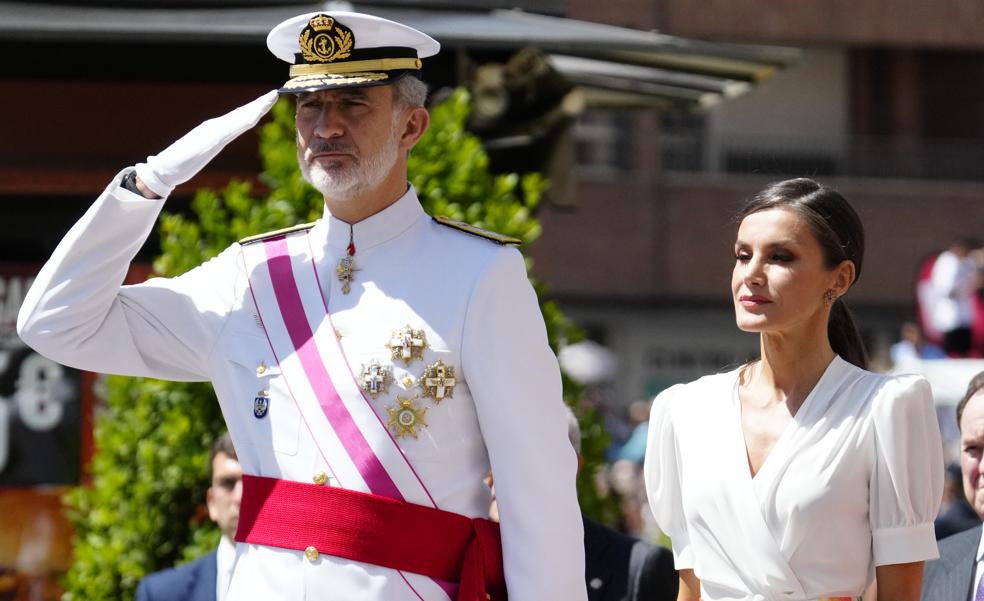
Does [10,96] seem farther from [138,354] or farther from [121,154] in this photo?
[138,354]

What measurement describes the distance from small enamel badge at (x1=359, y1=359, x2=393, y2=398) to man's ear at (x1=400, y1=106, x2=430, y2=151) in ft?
1.58

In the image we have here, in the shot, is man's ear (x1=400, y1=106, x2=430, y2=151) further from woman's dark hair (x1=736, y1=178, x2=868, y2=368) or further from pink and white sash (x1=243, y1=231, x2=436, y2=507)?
woman's dark hair (x1=736, y1=178, x2=868, y2=368)

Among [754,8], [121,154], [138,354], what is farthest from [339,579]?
[754,8]

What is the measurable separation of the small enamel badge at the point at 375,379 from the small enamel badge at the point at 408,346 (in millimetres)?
34

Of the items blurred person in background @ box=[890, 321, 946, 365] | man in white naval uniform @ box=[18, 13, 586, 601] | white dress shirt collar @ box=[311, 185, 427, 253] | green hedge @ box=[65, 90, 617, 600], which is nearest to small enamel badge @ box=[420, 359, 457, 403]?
man in white naval uniform @ box=[18, 13, 586, 601]

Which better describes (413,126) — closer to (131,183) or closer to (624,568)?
(131,183)

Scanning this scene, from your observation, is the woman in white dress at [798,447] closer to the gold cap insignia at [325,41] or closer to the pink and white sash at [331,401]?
the pink and white sash at [331,401]

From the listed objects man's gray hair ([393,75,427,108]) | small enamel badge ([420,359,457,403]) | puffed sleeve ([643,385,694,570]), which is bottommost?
puffed sleeve ([643,385,694,570])

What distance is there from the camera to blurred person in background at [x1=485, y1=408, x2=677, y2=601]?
446cm

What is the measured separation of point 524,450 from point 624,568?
1.31 meters

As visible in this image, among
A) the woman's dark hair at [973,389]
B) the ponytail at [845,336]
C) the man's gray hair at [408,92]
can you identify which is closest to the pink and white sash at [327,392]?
the man's gray hair at [408,92]

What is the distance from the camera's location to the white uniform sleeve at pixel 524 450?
10.8 feet

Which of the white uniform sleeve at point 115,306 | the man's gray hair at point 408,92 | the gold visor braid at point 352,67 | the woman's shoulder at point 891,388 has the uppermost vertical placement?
the gold visor braid at point 352,67

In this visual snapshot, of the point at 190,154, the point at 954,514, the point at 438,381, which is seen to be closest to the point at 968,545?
the point at 438,381
